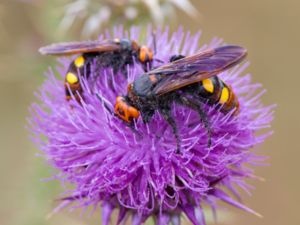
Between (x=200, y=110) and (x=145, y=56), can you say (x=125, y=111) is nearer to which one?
(x=200, y=110)

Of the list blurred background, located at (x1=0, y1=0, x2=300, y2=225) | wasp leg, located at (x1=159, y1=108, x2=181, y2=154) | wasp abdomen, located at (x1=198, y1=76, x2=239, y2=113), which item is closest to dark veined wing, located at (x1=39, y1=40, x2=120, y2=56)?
wasp leg, located at (x1=159, y1=108, x2=181, y2=154)

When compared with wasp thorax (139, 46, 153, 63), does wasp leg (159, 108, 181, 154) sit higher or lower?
lower

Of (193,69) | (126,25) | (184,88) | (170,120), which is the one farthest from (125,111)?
(126,25)

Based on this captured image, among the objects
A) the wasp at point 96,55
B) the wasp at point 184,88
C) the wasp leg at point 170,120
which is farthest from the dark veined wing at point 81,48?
the wasp leg at point 170,120

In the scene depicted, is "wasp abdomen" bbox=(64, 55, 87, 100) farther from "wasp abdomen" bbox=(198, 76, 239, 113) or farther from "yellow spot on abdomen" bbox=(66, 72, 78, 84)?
"wasp abdomen" bbox=(198, 76, 239, 113)

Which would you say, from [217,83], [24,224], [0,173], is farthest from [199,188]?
[0,173]

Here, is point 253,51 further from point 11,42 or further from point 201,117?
point 201,117
